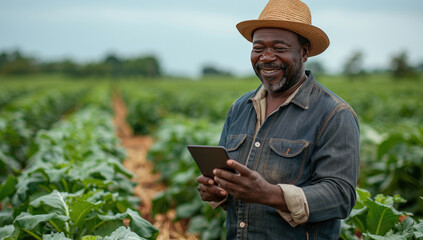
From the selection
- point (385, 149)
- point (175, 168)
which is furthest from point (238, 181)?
point (175, 168)

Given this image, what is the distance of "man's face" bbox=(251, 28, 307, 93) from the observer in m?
2.32

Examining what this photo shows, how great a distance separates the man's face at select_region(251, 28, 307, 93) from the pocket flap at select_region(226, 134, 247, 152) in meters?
0.35

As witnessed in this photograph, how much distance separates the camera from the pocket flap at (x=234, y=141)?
98.5 inches

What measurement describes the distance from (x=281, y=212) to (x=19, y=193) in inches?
93.0

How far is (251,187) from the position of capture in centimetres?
197

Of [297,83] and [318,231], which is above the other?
[297,83]

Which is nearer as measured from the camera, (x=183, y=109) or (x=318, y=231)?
(x=318, y=231)

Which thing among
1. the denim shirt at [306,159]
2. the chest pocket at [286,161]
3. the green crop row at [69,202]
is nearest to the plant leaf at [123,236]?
the green crop row at [69,202]

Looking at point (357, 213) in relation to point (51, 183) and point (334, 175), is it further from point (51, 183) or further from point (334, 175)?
point (51, 183)

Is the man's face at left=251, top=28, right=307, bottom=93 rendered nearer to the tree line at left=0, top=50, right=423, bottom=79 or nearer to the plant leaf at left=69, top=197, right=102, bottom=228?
the plant leaf at left=69, top=197, right=102, bottom=228

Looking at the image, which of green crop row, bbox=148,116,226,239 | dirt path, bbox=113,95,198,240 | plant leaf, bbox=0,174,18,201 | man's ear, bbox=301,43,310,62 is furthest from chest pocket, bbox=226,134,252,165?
dirt path, bbox=113,95,198,240

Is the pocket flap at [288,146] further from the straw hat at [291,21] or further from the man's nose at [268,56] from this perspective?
the straw hat at [291,21]

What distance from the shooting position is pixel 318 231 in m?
2.26

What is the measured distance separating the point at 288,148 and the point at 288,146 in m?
0.01
